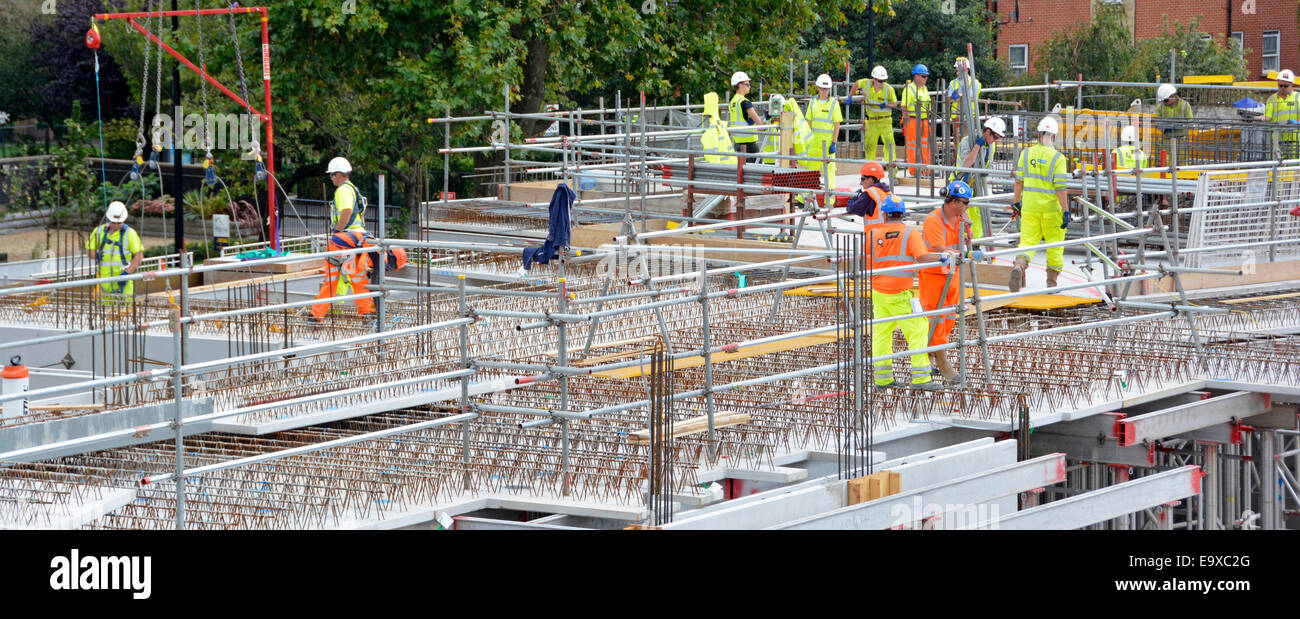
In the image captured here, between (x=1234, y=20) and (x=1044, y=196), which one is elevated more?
(x=1234, y=20)

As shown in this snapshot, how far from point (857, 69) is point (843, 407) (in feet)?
121

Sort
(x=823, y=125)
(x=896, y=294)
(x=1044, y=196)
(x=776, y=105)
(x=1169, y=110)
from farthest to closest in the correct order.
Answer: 1. (x=776, y=105)
2. (x=1169, y=110)
3. (x=823, y=125)
4. (x=1044, y=196)
5. (x=896, y=294)

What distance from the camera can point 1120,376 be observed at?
15047 mm

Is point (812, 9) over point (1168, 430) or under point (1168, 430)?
over

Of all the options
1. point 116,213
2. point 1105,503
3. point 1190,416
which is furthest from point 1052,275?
point 116,213

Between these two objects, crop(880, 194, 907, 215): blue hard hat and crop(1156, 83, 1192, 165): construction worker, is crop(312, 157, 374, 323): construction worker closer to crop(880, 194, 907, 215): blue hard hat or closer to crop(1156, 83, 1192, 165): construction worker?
crop(880, 194, 907, 215): blue hard hat

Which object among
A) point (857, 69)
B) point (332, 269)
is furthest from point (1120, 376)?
point (857, 69)

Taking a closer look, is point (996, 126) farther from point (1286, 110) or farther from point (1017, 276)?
point (1286, 110)

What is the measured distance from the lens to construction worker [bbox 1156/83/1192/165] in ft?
75.9

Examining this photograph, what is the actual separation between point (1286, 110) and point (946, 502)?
14298 millimetres

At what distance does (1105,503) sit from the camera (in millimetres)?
12758

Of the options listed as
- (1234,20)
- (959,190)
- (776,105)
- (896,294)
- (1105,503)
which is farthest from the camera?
(1234,20)
